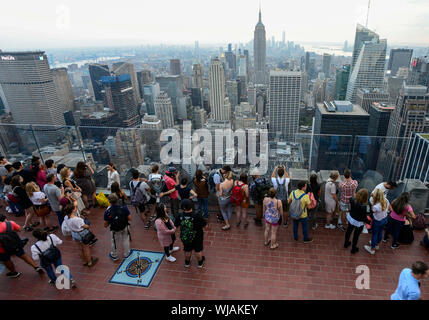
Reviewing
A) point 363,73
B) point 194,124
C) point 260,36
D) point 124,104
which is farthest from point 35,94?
point 260,36

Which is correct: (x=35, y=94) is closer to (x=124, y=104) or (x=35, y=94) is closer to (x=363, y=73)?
(x=124, y=104)

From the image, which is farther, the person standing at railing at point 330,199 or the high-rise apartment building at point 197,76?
the high-rise apartment building at point 197,76

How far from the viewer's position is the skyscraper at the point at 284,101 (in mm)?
87000

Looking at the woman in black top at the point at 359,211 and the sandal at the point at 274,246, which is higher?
the woman in black top at the point at 359,211

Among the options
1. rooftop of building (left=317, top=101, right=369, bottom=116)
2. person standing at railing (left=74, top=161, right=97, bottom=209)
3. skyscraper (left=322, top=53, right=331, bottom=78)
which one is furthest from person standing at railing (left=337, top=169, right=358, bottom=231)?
skyscraper (left=322, top=53, right=331, bottom=78)

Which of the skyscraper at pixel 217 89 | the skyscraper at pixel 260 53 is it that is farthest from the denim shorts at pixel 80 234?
the skyscraper at pixel 260 53

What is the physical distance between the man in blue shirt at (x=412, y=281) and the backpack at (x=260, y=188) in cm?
240

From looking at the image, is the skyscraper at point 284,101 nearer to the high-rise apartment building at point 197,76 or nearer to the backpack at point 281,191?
the high-rise apartment building at point 197,76

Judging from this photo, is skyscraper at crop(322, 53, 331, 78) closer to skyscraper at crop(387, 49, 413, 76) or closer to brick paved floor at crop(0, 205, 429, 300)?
skyscraper at crop(387, 49, 413, 76)

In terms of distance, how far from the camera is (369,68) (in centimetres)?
10069

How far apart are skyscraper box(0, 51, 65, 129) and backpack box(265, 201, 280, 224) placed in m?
90.2

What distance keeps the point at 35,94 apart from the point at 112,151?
90192mm
